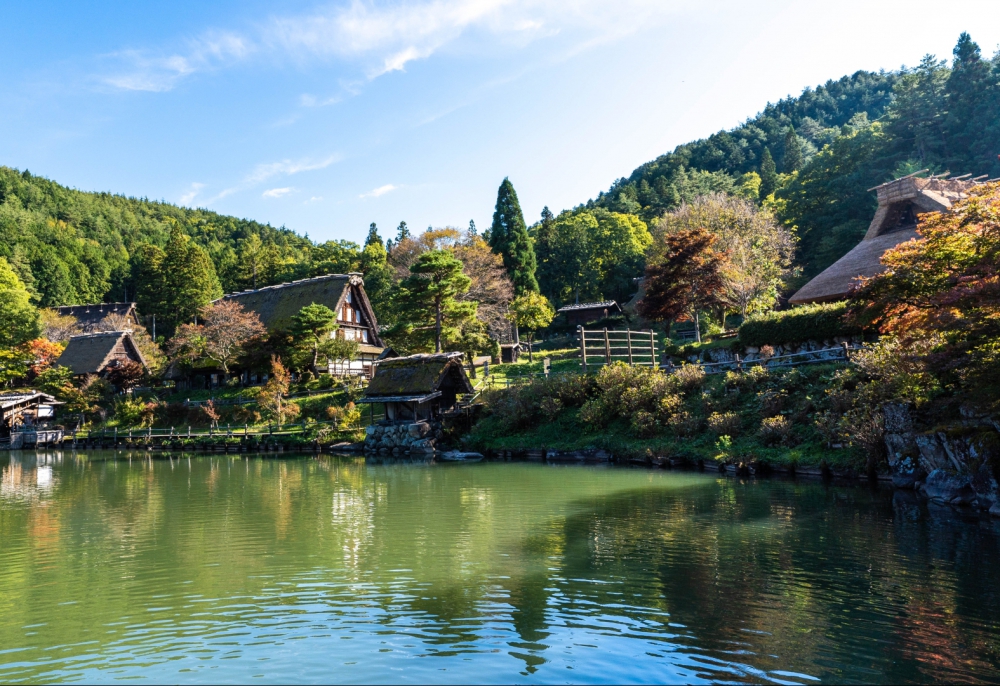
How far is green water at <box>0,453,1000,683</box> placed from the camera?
5426 millimetres

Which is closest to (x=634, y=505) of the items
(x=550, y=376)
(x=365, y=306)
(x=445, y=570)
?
(x=445, y=570)

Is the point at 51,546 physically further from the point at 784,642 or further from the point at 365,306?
the point at 365,306

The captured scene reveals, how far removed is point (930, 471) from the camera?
13273 mm

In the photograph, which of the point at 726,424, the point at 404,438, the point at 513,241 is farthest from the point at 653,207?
the point at 726,424

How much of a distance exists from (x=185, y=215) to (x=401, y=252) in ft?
234

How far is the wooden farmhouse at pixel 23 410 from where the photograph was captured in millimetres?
37500

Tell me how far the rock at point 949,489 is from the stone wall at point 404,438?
19.5 meters

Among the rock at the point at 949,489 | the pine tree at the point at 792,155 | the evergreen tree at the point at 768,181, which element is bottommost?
the rock at the point at 949,489

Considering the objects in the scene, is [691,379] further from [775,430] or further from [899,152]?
[899,152]

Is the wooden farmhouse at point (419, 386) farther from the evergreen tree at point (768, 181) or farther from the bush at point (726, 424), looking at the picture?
the evergreen tree at point (768, 181)

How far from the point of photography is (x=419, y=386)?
94.0 ft

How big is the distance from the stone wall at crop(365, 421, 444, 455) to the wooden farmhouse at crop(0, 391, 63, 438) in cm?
2415

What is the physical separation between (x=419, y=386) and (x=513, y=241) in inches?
981

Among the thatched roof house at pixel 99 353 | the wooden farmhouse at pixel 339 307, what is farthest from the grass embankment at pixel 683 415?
the thatched roof house at pixel 99 353
